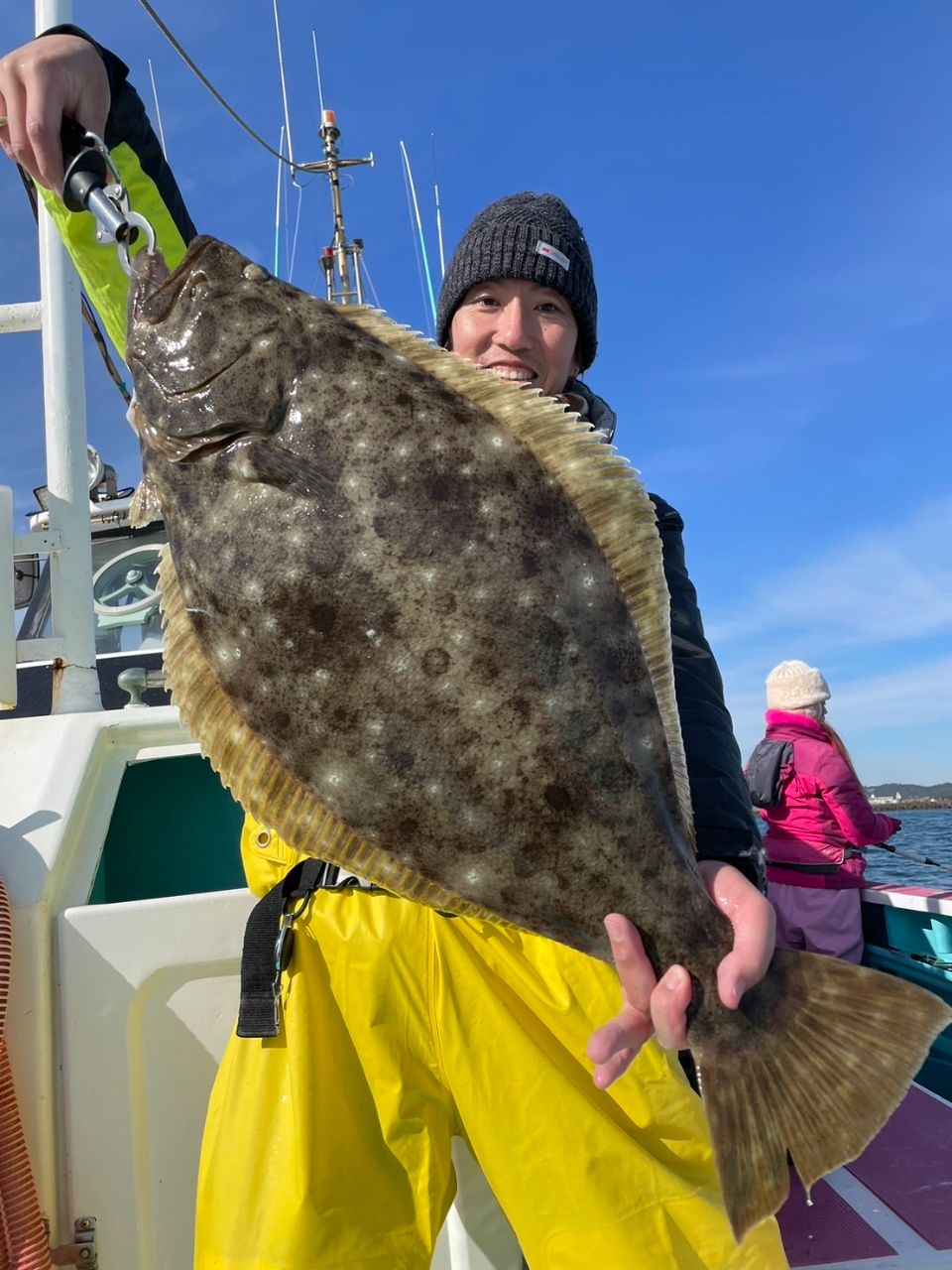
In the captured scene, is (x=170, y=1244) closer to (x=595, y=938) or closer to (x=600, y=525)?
(x=595, y=938)

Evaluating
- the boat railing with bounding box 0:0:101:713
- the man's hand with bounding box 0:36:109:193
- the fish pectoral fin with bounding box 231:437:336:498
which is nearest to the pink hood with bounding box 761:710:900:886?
the boat railing with bounding box 0:0:101:713

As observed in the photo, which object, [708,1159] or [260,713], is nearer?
[260,713]

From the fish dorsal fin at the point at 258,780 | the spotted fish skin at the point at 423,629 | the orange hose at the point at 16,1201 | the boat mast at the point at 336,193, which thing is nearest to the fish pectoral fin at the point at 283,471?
the spotted fish skin at the point at 423,629

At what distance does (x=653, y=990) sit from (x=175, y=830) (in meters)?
3.48

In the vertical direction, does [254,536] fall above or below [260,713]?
above

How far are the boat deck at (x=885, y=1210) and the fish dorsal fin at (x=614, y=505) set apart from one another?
1995mm

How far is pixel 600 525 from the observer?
1679mm

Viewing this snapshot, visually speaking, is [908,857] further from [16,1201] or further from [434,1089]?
[16,1201]

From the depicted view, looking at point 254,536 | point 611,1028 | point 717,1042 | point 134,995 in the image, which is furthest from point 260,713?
point 134,995

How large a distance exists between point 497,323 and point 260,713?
1573 mm

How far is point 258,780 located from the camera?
171 cm

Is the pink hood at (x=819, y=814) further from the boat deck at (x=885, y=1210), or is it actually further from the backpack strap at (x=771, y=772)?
the boat deck at (x=885, y=1210)

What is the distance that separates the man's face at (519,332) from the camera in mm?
2549

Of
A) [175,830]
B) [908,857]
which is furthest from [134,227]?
[908,857]
